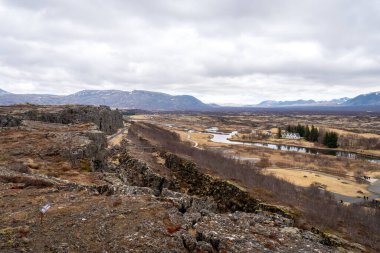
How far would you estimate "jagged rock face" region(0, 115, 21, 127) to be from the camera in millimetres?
48469

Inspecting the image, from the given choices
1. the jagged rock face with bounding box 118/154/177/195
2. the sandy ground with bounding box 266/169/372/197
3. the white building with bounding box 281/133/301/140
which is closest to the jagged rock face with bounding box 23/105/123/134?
the jagged rock face with bounding box 118/154/177/195

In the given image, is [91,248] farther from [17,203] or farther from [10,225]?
[17,203]

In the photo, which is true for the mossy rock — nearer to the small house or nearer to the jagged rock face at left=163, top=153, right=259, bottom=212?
the jagged rock face at left=163, top=153, right=259, bottom=212

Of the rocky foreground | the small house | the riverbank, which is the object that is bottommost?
the riverbank

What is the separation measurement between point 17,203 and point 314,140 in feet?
517

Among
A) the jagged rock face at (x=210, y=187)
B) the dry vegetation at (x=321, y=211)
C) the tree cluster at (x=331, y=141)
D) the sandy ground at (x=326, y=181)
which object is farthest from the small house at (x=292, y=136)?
the jagged rock face at (x=210, y=187)

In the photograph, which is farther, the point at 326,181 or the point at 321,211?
the point at 326,181

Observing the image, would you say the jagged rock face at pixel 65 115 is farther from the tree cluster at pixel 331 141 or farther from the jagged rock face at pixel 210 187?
the tree cluster at pixel 331 141

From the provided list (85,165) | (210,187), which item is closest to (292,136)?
(210,187)

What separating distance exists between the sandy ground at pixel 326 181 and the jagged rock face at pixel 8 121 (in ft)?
192

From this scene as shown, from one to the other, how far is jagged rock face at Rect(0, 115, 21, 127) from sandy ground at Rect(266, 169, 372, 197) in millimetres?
58565

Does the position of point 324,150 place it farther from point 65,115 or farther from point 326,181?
point 65,115

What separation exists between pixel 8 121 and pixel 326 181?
70.6m

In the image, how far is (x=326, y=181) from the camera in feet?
253
